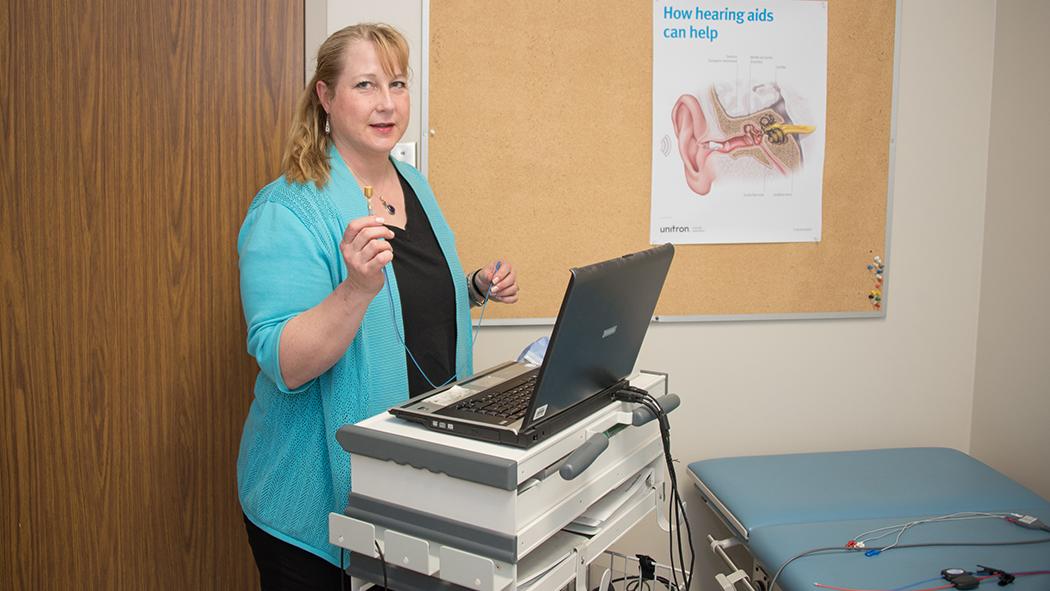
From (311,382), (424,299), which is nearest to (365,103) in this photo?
(424,299)

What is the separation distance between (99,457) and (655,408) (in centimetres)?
150

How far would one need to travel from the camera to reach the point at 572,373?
1.09m

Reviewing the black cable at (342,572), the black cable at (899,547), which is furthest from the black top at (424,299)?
the black cable at (899,547)

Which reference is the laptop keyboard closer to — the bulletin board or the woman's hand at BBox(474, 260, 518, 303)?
the woman's hand at BBox(474, 260, 518, 303)

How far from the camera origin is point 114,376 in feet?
6.72

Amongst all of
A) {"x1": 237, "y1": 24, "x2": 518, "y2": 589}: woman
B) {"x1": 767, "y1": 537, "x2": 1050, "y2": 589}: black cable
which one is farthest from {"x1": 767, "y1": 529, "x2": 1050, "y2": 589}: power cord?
{"x1": 237, "y1": 24, "x2": 518, "y2": 589}: woman

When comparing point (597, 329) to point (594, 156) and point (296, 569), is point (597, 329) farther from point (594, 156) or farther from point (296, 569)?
point (594, 156)

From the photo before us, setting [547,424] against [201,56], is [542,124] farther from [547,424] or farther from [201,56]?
[547,424]

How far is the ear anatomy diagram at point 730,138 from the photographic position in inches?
87.3

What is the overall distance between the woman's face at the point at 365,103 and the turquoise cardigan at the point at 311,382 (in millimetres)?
76

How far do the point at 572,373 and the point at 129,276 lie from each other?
4.55ft

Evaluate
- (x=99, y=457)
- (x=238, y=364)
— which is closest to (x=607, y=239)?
(x=238, y=364)

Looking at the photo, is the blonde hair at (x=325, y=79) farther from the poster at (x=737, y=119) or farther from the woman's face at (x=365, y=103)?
the poster at (x=737, y=119)

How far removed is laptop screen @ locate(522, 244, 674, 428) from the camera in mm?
1010
